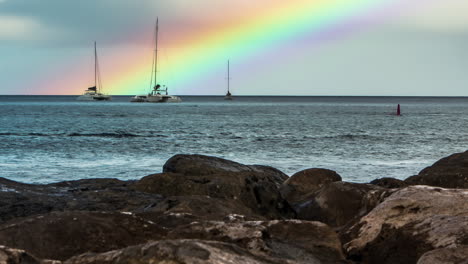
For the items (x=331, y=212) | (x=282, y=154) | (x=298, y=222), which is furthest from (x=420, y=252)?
(x=282, y=154)

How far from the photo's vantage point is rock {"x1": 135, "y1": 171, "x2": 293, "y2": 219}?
29.7ft

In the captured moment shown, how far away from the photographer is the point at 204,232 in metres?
5.19

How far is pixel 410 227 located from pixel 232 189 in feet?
13.0

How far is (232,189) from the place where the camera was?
9.24 m

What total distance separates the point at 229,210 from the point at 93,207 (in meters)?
2.32

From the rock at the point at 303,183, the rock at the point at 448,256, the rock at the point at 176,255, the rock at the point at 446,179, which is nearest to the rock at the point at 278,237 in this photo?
Answer: the rock at the point at 176,255

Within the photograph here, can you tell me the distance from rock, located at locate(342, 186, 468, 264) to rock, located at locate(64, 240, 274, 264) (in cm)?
188

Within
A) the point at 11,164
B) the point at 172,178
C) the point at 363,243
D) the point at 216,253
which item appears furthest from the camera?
the point at 11,164

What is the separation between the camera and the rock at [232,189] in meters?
9.05

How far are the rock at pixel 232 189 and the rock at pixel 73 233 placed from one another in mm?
3480

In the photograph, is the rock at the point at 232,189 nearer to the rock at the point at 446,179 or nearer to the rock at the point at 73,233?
the rock at the point at 446,179

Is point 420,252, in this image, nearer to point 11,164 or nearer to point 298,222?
point 298,222

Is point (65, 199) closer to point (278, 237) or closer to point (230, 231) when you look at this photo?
point (278, 237)

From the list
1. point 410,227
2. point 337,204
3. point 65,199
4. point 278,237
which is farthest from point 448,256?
point 65,199
